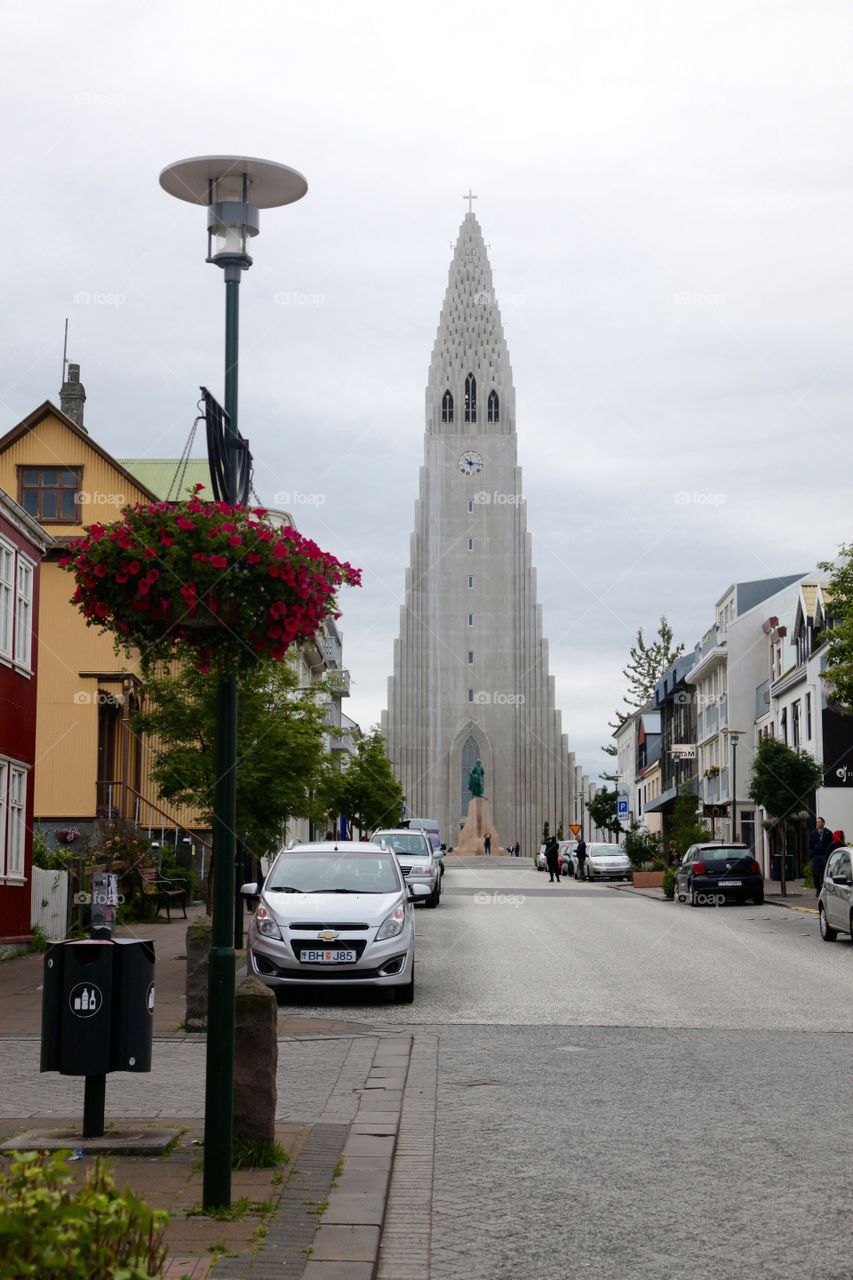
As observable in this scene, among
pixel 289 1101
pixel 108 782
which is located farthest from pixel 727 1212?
pixel 108 782

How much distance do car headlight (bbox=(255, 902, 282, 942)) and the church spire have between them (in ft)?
367

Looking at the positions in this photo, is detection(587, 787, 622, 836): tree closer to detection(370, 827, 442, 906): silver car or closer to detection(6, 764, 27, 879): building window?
detection(370, 827, 442, 906): silver car

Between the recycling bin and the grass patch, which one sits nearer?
the grass patch

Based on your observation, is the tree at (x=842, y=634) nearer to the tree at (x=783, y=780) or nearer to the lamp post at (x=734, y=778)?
the tree at (x=783, y=780)

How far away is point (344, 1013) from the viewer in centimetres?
1606

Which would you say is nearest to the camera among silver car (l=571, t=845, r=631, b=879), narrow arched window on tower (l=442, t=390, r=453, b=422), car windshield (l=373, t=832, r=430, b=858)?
car windshield (l=373, t=832, r=430, b=858)

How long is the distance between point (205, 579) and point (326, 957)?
9692 millimetres

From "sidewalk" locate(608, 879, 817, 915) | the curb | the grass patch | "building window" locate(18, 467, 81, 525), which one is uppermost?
"building window" locate(18, 467, 81, 525)

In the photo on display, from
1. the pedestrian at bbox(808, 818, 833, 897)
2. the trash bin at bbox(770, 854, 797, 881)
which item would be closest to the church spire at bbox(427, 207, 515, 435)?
the trash bin at bbox(770, 854, 797, 881)

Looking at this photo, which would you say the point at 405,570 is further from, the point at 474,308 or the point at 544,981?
the point at 544,981

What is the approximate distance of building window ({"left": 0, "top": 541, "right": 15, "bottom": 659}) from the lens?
2247cm

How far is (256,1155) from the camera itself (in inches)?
304

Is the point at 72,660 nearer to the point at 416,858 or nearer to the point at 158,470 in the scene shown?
the point at 416,858

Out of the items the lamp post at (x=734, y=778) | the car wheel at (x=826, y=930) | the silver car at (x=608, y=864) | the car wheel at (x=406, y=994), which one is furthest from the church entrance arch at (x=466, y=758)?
the car wheel at (x=406, y=994)
